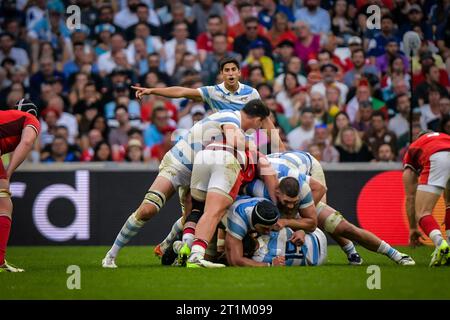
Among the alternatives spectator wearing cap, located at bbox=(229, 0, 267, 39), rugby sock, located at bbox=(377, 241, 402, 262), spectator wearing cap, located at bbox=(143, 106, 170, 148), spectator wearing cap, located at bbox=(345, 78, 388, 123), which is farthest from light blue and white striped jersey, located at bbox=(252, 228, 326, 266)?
spectator wearing cap, located at bbox=(229, 0, 267, 39)

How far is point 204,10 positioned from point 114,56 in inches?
76.4

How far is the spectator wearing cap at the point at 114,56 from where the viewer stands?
61.0 feet

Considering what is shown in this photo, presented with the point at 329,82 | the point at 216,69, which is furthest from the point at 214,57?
the point at 329,82

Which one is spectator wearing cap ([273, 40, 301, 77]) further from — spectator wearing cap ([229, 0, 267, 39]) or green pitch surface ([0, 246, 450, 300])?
green pitch surface ([0, 246, 450, 300])

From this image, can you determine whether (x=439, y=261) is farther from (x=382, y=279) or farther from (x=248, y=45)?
(x=248, y=45)

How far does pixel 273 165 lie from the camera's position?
11.8 m

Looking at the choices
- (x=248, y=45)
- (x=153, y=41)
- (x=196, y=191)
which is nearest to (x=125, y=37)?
(x=153, y=41)

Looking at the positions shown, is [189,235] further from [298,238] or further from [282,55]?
[282,55]

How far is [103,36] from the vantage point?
62.4 ft

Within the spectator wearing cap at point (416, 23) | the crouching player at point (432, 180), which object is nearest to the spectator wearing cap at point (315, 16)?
the spectator wearing cap at point (416, 23)

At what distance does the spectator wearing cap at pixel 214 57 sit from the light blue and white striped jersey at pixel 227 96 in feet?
16.3

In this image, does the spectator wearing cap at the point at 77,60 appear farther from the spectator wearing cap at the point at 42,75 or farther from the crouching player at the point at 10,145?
Result: the crouching player at the point at 10,145

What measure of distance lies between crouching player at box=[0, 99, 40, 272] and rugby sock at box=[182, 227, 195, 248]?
5.86ft

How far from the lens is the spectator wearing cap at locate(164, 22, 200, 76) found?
18.8 meters
